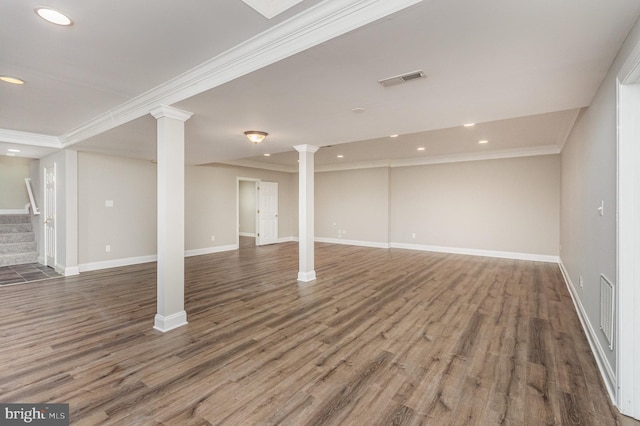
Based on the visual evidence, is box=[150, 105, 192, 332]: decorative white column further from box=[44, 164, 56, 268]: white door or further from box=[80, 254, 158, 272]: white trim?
box=[44, 164, 56, 268]: white door

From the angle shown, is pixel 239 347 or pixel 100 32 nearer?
pixel 100 32

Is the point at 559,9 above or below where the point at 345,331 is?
above

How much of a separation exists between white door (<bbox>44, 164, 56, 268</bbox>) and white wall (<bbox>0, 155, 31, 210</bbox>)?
267 cm

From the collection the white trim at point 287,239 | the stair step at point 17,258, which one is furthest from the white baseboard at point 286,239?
the stair step at point 17,258

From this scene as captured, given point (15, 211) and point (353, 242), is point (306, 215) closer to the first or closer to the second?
point (353, 242)

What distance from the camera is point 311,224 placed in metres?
5.16

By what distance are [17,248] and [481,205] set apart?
1112 cm

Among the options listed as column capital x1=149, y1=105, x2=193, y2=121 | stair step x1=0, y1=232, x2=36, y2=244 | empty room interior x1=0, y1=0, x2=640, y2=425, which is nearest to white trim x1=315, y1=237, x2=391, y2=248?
empty room interior x1=0, y1=0, x2=640, y2=425

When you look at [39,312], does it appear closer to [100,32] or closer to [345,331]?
[100,32]

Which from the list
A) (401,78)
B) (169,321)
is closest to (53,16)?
(401,78)

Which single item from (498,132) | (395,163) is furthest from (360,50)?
(395,163)

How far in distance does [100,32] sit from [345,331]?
3286 millimetres

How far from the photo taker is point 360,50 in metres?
1.96

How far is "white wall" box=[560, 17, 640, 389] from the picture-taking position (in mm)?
2074
